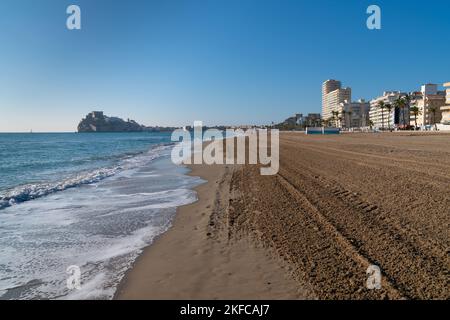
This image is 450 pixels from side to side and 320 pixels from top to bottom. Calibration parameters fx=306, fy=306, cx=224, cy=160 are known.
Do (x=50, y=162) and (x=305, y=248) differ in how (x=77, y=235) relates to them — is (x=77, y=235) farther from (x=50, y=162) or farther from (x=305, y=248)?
(x=50, y=162)

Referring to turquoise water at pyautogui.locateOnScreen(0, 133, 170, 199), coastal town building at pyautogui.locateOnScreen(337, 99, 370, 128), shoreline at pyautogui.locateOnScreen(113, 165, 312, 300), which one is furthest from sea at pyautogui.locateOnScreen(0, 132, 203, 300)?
coastal town building at pyautogui.locateOnScreen(337, 99, 370, 128)

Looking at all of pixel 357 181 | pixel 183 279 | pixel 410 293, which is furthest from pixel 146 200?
pixel 410 293

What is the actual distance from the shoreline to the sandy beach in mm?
14

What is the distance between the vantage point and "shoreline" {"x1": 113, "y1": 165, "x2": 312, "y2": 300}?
12.4 ft

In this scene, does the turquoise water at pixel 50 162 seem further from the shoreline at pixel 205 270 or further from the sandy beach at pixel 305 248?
the sandy beach at pixel 305 248

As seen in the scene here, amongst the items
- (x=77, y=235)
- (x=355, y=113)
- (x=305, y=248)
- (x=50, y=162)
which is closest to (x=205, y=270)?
(x=305, y=248)

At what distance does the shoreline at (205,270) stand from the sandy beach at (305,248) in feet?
0.05

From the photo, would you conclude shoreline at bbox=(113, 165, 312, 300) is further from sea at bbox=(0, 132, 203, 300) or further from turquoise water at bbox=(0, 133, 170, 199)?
turquoise water at bbox=(0, 133, 170, 199)

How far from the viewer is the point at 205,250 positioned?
5.25m

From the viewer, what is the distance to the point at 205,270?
4.44 m

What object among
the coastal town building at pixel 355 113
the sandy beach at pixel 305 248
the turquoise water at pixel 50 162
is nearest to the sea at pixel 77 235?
the sandy beach at pixel 305 248

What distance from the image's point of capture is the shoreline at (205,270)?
3.77 metres
